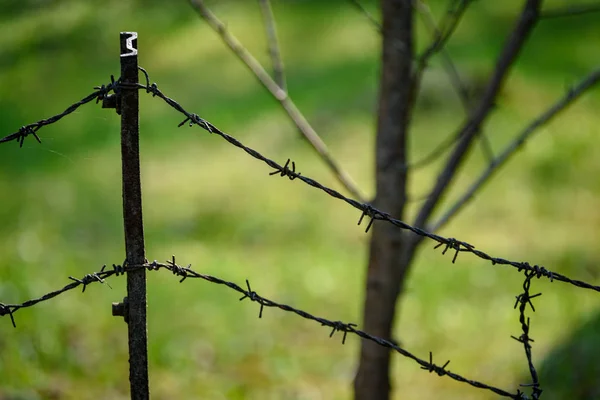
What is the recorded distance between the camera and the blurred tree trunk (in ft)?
11.1

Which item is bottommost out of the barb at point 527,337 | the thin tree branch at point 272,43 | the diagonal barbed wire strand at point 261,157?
the barb at point 527,337

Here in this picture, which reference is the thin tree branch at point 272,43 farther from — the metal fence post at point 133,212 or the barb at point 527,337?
the barb at point 527,337

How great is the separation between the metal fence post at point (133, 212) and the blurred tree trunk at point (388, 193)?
5.24 ft

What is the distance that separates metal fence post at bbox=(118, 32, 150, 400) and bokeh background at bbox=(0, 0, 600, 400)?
2.03 m

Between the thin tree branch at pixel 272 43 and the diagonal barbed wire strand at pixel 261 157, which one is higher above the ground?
the thin tree branch at pixel 272 43

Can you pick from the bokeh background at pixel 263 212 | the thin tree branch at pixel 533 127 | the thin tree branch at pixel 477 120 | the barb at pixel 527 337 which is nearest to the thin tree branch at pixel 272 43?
the thin tree branch at pixel 477 120

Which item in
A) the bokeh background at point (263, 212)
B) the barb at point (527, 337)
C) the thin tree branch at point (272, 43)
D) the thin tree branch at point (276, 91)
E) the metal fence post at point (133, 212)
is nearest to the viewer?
the metal fence post at point (133, 212)

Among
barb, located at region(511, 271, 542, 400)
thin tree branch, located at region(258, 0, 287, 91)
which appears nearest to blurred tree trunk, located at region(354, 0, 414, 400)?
thin tree branch, located at region(258, 0, 287, 91)

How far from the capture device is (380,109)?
3.46 meters

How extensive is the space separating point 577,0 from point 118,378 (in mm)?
10659

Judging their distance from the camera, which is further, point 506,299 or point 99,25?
point 99,25

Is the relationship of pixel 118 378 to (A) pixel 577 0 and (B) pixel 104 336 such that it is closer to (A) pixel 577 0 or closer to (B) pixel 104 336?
(B) pixel 104 336

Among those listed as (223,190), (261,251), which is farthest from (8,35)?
(261,251)

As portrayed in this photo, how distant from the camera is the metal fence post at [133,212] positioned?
200cm
